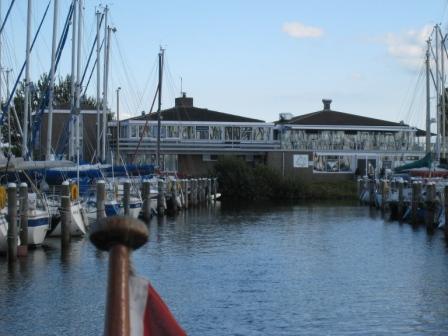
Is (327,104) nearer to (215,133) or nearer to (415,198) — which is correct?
(215,133)

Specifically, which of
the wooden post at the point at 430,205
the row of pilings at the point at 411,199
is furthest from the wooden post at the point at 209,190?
the wooden post at the point at 430,205

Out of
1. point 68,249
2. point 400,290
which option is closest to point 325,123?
point 68,249

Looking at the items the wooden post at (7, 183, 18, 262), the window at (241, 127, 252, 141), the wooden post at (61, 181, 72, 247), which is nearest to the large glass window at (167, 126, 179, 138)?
the window at (241, 127, 252, 141)

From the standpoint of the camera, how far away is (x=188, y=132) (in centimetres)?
9025

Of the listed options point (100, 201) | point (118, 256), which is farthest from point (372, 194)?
point (118, 256)

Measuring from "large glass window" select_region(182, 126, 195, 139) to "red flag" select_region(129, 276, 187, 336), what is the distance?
8440 cm

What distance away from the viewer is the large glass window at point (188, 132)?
89762mm

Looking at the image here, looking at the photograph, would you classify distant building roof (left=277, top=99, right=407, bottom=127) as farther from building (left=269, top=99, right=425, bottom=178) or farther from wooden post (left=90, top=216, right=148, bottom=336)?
wooden post (left=90, top=216, right=148, bottom=336)

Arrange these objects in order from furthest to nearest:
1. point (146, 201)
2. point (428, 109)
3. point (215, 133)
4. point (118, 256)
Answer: point (215, 133) → point (428, 109) → point (146, 201) → point (118, 256)

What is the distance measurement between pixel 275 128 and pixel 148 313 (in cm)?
Result: 8731

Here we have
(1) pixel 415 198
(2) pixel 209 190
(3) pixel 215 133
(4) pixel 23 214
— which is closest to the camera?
(4) pixel 23 214

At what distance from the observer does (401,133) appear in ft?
→ 311

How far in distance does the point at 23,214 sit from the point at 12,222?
77.2 inches

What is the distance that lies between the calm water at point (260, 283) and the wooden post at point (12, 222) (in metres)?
0.56
